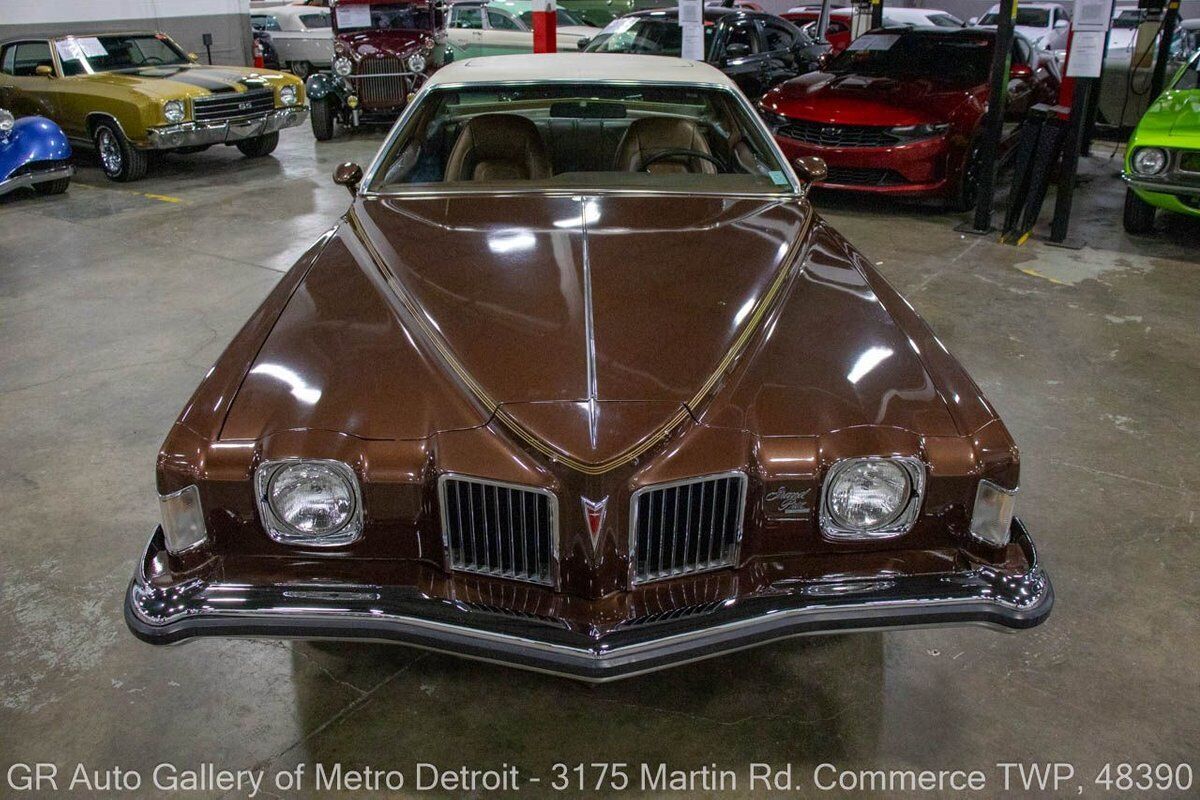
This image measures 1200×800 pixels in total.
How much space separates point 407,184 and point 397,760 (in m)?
1.80

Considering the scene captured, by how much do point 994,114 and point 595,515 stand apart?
→ 566cm

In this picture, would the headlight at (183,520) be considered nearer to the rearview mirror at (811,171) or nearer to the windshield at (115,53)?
the rearview mirror at (811,171)

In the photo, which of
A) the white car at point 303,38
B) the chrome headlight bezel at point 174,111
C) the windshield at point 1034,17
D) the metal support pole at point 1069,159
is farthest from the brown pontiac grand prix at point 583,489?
the windshield at point 1034,17

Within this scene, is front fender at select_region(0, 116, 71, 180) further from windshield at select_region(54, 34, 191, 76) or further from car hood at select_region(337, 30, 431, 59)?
car hood at select_region(337, 30, 431, 59)

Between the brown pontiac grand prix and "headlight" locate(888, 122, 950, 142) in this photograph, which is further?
"headlight" locate(888, 122, 950, 142)

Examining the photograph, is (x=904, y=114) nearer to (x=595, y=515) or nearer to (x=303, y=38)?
(x=595, y=515)

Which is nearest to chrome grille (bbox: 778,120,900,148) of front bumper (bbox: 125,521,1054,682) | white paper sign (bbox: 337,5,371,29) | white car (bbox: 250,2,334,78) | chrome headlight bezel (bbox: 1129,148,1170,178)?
chrome headlight bezel (bbox: 1129,148,1170,178)

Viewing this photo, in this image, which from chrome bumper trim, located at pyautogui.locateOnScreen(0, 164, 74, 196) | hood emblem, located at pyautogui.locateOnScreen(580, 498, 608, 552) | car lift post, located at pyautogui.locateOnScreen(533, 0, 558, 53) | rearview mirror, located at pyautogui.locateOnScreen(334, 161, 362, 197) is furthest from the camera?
car lift post, located at pyautogui.locateOnScreen(533, 0, 558, 53)

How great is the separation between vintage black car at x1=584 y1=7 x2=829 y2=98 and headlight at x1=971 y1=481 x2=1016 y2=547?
7.98 meters

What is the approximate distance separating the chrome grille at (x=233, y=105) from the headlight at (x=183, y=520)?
282 inches

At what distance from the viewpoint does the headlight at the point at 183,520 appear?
69.5 inches

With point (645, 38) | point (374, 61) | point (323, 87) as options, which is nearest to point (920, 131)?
point (645, 38)

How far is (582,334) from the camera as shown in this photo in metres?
1.98

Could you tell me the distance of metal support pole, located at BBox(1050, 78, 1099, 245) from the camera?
554 cm
